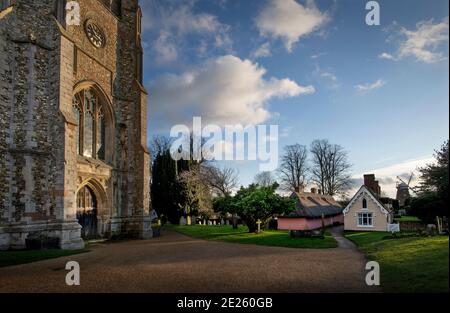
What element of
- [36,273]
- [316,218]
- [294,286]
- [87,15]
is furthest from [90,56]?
[316,218]

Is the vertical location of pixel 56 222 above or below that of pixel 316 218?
above

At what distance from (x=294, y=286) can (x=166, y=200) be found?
1239 inches

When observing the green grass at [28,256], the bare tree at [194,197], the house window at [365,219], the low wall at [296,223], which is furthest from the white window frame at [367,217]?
the green grass at [28,256]

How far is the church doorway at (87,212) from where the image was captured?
19.5 metres

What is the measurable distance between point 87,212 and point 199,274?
13.9m

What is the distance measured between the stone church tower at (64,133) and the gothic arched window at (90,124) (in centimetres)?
7

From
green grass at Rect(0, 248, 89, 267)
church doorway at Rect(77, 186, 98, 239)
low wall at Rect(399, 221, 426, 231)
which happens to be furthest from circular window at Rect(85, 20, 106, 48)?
low wall at Rect(399, 221, 426, 231)

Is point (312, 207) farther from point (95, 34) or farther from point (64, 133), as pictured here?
point (95, 34)

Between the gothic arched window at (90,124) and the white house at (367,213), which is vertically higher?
the gothic arched window at (90,124)

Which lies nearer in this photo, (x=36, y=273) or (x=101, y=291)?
(x=101, y=291)

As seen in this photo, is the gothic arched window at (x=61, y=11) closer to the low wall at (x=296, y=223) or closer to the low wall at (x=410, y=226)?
the low wall at (x=296, y=223)
